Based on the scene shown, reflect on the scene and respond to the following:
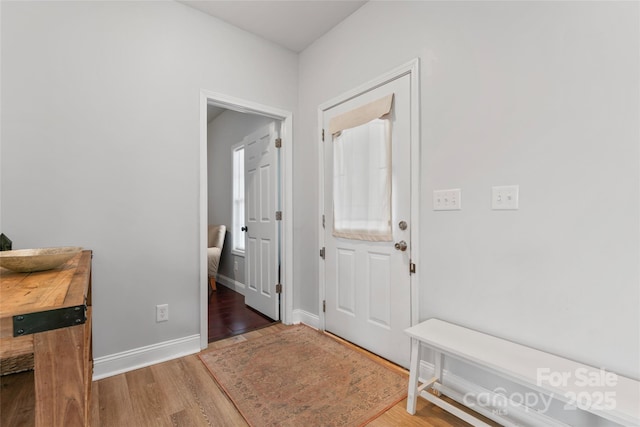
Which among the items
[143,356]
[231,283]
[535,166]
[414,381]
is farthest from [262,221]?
[535,166]

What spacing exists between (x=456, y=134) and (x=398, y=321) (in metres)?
1.28

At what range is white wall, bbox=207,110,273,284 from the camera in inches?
158

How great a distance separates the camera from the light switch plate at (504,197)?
1.45m

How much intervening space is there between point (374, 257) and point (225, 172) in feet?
10.4

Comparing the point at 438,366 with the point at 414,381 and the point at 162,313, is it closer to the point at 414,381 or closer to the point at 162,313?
the point at 414,381

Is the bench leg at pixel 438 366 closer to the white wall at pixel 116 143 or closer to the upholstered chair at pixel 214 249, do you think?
the white wall at pixel 116 143

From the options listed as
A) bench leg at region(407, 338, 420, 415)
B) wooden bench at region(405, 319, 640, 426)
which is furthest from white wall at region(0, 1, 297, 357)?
wooden bench at region(405, 319, 640, 426)

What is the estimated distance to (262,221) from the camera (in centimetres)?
308

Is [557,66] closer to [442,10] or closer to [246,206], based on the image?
[442,10]

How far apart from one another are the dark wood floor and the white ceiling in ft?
8.86

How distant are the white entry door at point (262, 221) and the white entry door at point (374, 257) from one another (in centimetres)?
59

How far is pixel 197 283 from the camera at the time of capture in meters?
2.27

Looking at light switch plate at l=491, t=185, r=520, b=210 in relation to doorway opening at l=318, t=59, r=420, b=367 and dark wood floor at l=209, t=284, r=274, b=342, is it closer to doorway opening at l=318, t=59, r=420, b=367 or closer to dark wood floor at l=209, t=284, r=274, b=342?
doorway opening at l=318, t=59, r=420, b=367

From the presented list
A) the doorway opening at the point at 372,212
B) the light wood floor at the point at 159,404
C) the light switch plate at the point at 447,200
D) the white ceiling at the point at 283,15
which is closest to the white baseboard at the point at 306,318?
the doorway opening at the point at 372,212
